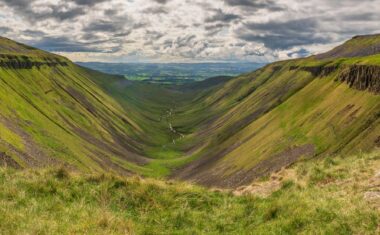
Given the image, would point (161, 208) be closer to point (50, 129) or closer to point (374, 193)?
point (374, 193)

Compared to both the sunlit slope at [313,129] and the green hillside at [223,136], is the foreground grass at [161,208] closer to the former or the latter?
the green hillside at [223,136]

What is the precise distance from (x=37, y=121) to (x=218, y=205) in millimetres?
119637

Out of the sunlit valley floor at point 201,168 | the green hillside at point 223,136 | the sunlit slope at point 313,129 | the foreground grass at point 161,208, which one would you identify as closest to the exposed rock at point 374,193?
the sunlit valley floor at point 201,168

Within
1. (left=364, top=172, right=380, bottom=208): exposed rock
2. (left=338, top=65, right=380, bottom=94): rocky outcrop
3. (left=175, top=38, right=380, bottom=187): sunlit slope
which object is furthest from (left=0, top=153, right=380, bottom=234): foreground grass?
(left=338, top=65, right=380, bottom=94): rocky outcrop

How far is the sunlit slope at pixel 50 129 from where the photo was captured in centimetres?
9294

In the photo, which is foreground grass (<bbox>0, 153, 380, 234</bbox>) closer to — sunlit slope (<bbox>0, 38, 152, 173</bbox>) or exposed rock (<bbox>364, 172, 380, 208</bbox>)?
exposed rock (<bbox>364, 172, 380, 208</bbox>)

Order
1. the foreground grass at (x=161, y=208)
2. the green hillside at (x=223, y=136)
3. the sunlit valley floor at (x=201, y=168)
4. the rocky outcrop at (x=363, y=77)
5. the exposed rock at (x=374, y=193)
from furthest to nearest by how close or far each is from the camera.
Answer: the rocky outcrop at (x=363, y=77), the green hillside at (x=223, y=136), the exposed rock at (x=374, y=193), the sunlit valley floor at (x=201, y=168), the foreground grass at (x=161, y=208)

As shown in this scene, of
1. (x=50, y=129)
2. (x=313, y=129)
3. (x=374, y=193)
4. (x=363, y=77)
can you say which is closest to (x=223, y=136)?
(x=50, y=129)

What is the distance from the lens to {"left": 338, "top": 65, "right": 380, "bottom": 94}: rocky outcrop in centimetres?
8056

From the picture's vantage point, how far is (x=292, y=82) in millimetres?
182875

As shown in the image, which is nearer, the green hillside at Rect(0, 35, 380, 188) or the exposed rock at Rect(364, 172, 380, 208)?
the exposed rock at Rect(364, 172, 380, 208)

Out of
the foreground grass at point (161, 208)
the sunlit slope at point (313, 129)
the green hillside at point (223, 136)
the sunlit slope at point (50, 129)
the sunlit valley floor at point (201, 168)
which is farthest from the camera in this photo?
the sunlit slope at point (50, 129)

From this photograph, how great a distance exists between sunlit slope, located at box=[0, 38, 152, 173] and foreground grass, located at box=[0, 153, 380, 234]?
42.1 meters

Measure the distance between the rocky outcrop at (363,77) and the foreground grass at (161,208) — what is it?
68.8 meters
